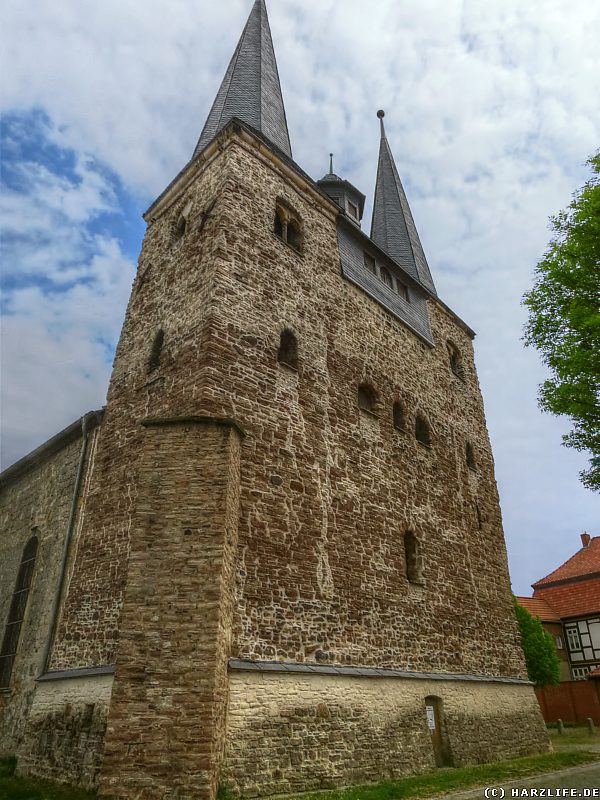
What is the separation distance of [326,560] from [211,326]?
4660 millimetres

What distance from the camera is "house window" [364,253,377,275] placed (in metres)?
16.1

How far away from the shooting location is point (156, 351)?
38.4ft

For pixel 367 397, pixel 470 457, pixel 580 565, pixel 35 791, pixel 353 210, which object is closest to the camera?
pixel 35 791

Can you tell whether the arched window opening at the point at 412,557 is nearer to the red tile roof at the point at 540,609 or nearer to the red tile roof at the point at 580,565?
the red tile roof at the point at 540,609

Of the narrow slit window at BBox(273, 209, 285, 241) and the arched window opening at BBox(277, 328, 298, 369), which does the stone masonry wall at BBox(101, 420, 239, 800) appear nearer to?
the arched window opening at BBox(277, 328, 298, 369)

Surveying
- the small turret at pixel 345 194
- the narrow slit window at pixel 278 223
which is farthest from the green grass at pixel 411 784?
the small turret at pixel 345 194

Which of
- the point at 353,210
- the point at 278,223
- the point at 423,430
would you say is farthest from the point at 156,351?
the point at 353,210

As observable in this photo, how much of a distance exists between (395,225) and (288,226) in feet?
32.2

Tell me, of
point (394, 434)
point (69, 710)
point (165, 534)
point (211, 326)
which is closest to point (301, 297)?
point (211, 326)

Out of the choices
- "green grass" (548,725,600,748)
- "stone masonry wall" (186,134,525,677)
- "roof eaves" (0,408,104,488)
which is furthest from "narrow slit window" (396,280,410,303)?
"green grass" (548,725,600,748)

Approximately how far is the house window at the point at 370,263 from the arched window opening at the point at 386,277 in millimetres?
325

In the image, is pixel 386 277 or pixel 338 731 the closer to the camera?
pixel 338 731

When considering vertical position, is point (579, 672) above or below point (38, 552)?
below

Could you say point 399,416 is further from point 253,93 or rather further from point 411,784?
point 253,93
